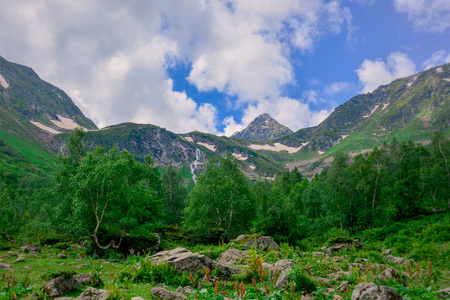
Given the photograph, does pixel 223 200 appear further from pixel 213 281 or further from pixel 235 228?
pixel 213 281

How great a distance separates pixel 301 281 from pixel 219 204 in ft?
82.8

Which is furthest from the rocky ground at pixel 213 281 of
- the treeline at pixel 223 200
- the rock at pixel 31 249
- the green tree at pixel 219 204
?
the green tree at pixel 219 204

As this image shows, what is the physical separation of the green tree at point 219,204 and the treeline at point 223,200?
0.53 ft

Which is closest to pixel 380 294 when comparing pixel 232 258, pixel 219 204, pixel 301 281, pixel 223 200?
pixel 301 281

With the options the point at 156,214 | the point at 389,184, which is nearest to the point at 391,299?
the point at 156,214

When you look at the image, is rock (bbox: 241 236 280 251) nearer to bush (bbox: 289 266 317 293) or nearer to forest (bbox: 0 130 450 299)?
forest (bbox: 0 130 450 299)

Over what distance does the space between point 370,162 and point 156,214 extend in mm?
45935

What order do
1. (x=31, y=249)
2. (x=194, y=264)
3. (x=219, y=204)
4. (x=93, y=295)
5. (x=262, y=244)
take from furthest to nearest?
(x=219, y=204)
(x=262, y=244)
(x=31, y=249)
(x=194, y=264)
(x=93, y=295)

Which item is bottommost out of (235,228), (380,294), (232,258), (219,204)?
(235,228)

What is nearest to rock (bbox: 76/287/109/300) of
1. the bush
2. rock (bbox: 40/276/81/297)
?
rock (bbox: 40/276/81/297)

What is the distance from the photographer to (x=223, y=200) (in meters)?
36.0

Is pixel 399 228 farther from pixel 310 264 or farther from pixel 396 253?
pixel 310 264

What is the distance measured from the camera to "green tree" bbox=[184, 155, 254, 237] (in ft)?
117

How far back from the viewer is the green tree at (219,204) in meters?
35.6
